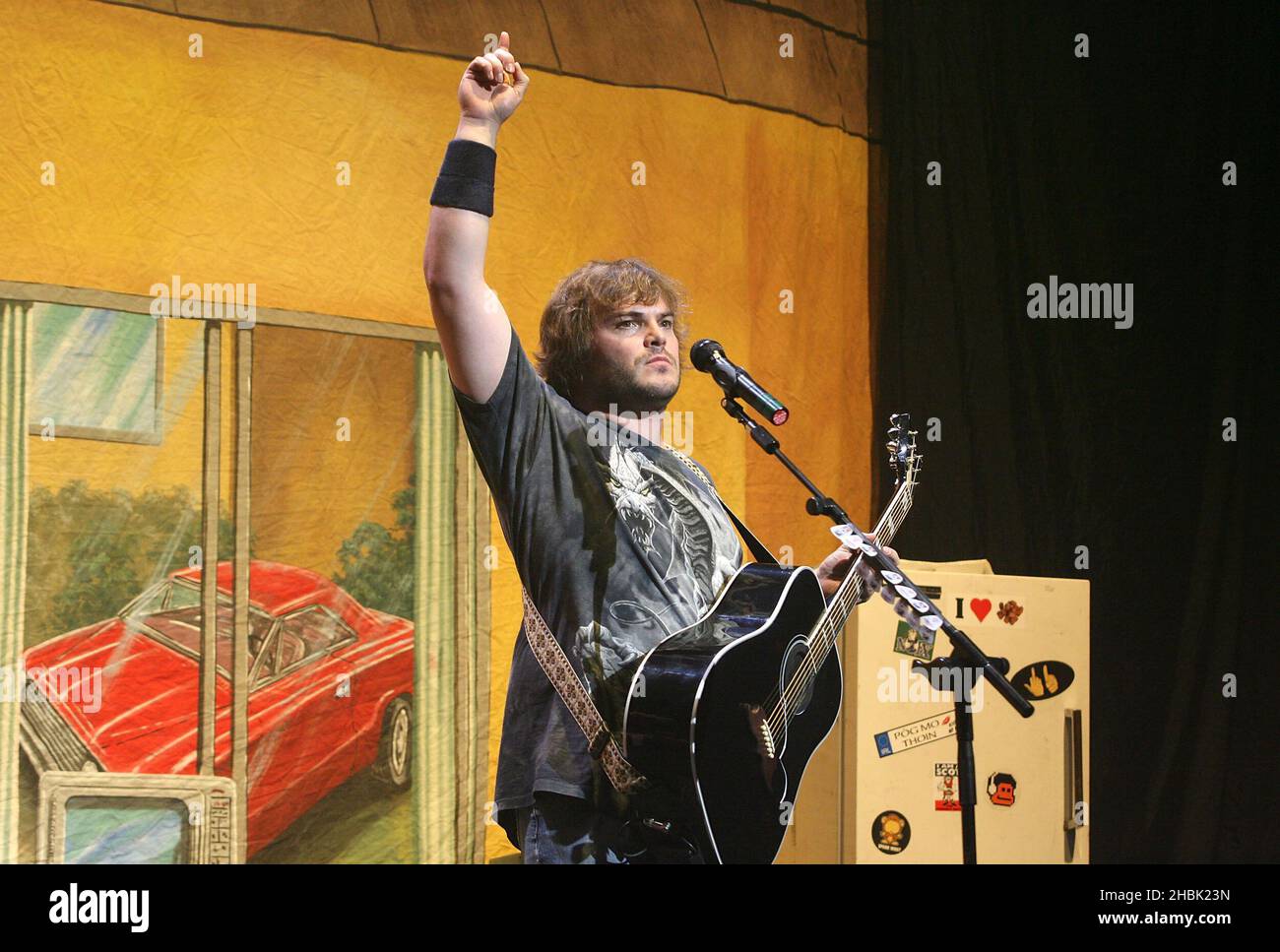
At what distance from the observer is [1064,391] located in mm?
3768

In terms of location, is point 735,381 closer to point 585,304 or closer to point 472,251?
point 585,304

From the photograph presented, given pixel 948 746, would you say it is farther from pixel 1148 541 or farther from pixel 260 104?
pixel 260 104

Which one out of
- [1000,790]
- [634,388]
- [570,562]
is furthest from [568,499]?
[1000,790]

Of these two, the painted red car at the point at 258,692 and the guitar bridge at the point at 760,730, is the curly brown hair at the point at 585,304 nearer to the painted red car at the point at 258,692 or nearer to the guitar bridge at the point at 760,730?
the guitar bridge at the point at 760,730

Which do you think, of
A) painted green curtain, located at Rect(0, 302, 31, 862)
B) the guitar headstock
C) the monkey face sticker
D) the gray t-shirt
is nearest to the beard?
the gray t-shirt

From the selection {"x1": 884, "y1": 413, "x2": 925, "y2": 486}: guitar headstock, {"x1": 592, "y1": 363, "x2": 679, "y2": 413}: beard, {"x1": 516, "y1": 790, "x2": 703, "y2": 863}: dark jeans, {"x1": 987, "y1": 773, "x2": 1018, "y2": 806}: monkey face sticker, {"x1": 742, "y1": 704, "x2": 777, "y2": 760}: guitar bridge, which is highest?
{"x1": 592, "y1": 363, "x2": 679, "y2": 413}: beard

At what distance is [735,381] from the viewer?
2121mm

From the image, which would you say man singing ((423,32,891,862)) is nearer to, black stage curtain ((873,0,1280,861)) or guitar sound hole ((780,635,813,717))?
guitar sound hole ((780,635,813,717))

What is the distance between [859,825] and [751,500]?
0.92 metres

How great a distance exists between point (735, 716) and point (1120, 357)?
227cm

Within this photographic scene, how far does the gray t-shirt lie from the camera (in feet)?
6.31

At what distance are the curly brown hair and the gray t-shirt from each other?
0.64 ft

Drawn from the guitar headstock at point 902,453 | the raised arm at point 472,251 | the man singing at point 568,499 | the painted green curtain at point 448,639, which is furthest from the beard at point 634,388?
the painted green curtain at point 448,639
